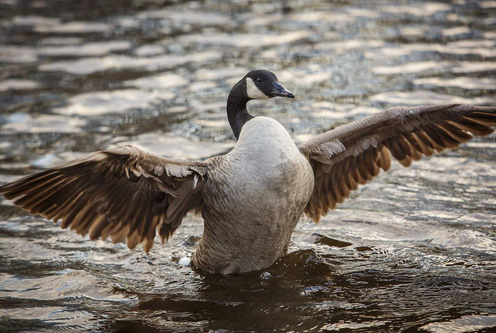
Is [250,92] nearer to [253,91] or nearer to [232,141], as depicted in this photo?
[253,91]

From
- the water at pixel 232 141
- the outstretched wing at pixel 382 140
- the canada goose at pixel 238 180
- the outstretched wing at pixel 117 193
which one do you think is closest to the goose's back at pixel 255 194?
the canada goose at pixel 238 180

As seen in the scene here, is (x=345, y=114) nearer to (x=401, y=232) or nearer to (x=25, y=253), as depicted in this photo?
(x=401, y=232)

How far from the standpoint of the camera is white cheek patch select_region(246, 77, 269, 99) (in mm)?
7133

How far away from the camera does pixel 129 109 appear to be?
37.1 feet

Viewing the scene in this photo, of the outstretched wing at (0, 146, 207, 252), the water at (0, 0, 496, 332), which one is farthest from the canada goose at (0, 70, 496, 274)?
the water at (0, 0, 496, 332)

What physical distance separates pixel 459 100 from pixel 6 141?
653 centimetres

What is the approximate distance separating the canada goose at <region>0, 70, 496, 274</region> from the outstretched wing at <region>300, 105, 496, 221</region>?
10mm

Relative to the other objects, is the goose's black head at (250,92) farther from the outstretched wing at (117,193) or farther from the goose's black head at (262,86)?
the outstretched wing at (117,193)

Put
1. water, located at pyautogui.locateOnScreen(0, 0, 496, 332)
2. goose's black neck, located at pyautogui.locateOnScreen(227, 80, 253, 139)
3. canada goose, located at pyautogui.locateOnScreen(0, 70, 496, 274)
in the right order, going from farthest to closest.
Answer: goose's black neck, located at pyautogui.locateOnScreen(227, 80, 253, 139) → water, located at pyautogui.locateOnScreen(0, 0, 496, 332) → canada goose, located at pyautogui.locateOnScreen(0, 70, 496, 274)

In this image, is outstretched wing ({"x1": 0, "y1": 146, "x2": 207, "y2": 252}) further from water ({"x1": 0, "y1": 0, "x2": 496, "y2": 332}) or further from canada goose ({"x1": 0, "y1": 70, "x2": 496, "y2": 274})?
water ({"x1": 0, "y1": 0, "x2": 496, "y2": 332})

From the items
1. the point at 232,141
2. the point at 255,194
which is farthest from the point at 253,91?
the point at 232,141

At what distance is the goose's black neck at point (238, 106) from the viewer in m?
7.26

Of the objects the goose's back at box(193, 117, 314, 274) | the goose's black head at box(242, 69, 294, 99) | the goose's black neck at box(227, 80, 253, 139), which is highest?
the goose's black head at box(242, 69, 294, 99)

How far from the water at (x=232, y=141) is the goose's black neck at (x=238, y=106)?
1.42 metres
